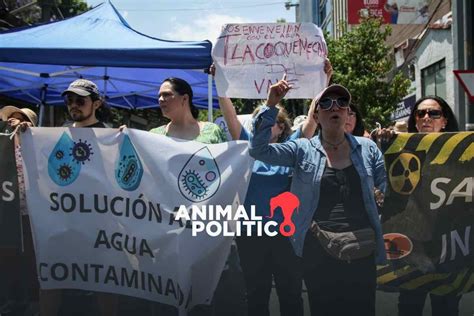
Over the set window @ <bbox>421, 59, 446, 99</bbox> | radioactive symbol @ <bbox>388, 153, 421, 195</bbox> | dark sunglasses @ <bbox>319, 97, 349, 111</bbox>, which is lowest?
radioactive symbol @ <bbox>388, 153, 421, 195</bbox>

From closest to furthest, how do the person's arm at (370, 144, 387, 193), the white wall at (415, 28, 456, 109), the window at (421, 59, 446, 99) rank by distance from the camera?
the person's arm at (370, 144, 387, 193), the white wall at (415, 28, 456, 109), the window at (421, 59, 446, 99)

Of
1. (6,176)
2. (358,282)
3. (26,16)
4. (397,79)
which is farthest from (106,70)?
(26,16)

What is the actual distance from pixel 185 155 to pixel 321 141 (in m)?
0.90

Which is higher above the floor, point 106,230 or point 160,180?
point 160,180

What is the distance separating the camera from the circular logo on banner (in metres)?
3.31

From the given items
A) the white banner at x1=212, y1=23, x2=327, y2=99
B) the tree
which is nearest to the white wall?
the tree

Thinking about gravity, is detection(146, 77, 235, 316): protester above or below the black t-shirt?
above

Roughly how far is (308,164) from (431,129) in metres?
1.17

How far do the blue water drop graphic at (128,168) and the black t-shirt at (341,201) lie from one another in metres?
1.21

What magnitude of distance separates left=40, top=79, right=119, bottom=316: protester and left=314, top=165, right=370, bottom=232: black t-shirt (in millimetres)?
1503

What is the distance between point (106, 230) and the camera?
135 inches

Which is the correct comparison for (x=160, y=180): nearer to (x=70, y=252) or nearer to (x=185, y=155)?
(x=185, y=155)

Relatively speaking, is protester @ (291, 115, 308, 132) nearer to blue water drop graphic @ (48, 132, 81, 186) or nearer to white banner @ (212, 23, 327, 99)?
white banner @ (212, 23, 327, 99)

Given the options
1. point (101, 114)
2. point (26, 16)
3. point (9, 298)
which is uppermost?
point (26, 16)
